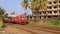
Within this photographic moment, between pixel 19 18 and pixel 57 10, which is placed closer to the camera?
pixel 19 18

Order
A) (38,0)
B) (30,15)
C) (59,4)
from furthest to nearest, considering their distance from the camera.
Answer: (30,15) → (59,4) → (38,0)

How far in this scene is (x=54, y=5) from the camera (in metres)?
88.1

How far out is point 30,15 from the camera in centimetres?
9450

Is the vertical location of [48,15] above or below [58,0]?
below

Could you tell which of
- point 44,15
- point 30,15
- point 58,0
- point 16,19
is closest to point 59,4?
point 58,0

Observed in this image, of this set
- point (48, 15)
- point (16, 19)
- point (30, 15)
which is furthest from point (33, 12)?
point (16, 19)

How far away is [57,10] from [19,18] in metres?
48.7

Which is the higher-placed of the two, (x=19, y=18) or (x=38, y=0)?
(x=38, y=0)

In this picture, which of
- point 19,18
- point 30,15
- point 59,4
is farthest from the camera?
point 30,15

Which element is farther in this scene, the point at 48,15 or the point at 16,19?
the point at 48,15

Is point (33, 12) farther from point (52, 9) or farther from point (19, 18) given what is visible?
point (19, 18)

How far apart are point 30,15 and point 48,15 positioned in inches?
373

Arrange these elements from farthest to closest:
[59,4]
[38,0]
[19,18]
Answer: [59,4] → [38,0] → [19,18]

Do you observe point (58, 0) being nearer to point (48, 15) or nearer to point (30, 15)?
point (48, 15)
